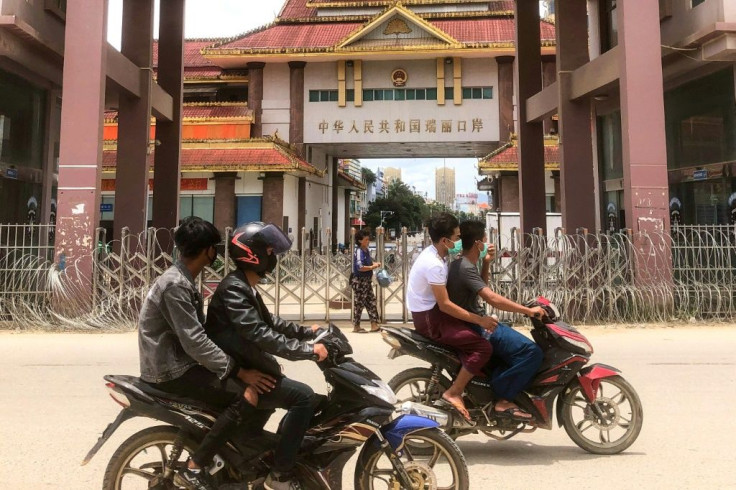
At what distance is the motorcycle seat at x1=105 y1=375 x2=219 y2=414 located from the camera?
9.21 feet

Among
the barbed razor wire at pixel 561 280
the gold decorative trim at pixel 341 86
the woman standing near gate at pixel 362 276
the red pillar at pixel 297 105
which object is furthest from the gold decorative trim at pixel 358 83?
the woman standing near gate at pixel 362 276

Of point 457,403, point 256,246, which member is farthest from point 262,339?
point 457,403

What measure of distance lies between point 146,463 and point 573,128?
1358cm

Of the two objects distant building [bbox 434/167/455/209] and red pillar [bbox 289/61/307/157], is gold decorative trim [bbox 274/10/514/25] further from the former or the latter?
distant building [bbox 434/167/455/209]

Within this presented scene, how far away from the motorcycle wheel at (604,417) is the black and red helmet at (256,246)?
250 cm

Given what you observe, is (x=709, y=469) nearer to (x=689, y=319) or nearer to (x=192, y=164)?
(x=689, y=319)

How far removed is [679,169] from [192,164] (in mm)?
19489

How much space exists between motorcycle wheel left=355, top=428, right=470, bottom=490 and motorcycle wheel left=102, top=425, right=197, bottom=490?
0.92 m

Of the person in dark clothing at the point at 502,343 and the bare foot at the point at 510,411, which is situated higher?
the person in dark clothing at the point at 502,343

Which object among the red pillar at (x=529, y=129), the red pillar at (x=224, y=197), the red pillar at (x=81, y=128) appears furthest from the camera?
the red pillar at (x=224, y=197)

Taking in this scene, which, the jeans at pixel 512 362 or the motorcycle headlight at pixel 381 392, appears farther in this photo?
the jeans at pixel 512 362

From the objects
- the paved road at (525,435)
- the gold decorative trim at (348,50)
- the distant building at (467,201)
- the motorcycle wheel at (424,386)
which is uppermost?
the distant building at (467,201)

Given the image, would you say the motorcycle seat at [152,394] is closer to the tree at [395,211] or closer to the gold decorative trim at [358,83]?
the gold decorative trim at [358,83]

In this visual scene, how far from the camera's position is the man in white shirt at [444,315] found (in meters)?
3.89
